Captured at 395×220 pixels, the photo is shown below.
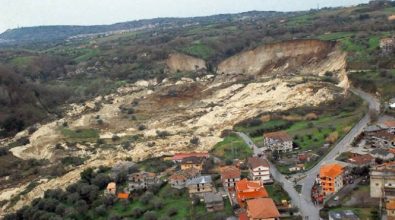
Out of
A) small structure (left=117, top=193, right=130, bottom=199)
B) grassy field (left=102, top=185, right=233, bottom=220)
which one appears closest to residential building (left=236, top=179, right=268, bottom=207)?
grassy field (left=102, top=185, right=233, bottom=220)

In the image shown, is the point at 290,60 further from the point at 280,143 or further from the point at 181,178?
the point at 181,178

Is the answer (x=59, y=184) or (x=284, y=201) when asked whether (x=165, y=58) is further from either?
(x=284, y=201)

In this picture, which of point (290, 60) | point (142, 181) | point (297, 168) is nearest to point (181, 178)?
point (142, 181)

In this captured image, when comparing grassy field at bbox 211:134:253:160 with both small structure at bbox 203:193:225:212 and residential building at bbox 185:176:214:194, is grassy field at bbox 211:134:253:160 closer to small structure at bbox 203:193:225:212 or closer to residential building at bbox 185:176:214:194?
residential building at bbox 185:176:214:194

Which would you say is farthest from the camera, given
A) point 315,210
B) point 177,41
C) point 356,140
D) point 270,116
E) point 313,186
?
point 177,41

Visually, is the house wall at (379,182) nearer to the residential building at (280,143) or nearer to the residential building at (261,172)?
the residential building at (261,172)

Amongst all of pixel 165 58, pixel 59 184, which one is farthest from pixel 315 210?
pixel 165 58

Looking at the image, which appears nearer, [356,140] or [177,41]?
[356,140]
